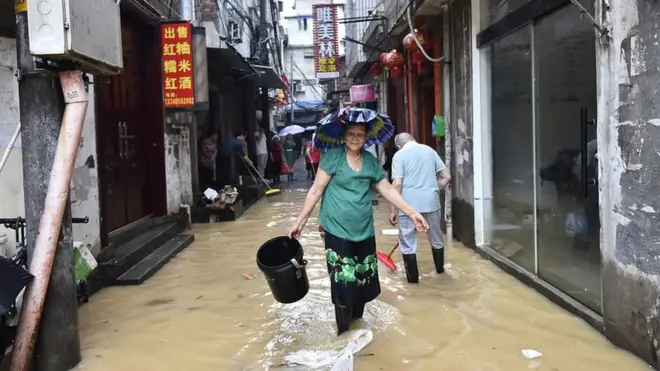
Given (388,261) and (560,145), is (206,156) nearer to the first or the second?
(388,261)

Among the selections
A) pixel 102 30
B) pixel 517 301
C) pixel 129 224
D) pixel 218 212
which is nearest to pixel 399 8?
pixel 218 212

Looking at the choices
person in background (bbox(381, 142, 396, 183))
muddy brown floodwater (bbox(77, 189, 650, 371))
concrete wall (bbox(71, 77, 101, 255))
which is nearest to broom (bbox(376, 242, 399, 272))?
muddy brown floodwater (bbox(77, 189, 650, 371))

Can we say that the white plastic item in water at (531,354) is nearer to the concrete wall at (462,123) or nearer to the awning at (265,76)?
the concrete wall at (462,123)

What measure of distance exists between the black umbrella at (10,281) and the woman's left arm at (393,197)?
8.35 ft

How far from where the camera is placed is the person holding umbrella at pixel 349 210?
464 centimetres

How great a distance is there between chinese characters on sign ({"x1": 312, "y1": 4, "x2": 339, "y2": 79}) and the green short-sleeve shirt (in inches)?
737

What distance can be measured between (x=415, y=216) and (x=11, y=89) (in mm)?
3527

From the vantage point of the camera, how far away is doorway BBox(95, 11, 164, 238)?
7.91 m

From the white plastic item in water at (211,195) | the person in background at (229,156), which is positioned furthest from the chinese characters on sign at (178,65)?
the person in background at (229,156)

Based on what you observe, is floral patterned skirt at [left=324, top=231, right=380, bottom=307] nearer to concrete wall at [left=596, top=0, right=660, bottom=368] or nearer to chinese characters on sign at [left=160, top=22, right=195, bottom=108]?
concrete wall at [left=596, top=0, right=660, bottom=368]

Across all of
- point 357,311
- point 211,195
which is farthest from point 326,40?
point 357,311

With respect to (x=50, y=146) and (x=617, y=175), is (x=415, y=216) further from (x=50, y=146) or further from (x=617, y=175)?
(x=50, y=146)

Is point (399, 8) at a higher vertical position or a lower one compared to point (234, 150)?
higher

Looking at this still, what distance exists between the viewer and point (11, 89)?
17.0 ft
